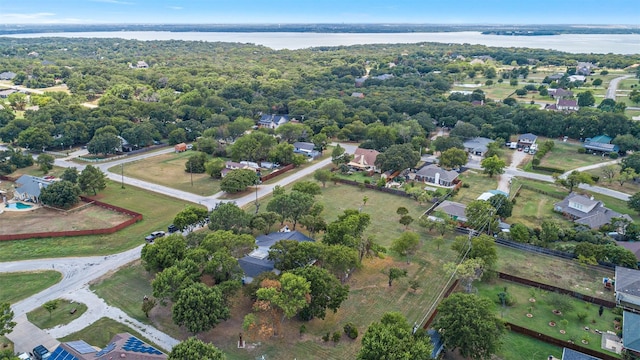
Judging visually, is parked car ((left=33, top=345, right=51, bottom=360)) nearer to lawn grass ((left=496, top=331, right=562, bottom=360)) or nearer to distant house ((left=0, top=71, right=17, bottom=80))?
lawn grass ((left=496, top=331, right=562, bottom=360))

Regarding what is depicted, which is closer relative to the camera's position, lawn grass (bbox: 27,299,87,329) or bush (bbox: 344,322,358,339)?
bush (bbox: 344,322,358,339)

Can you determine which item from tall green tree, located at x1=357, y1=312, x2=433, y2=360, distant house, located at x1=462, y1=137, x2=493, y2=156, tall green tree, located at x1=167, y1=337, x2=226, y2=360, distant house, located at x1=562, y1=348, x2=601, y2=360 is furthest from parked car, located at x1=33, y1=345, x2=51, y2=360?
distant house, located at x1=462, y1=137, x2=493, y2=156

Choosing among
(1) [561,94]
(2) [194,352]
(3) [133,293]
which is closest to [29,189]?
(3) [133,293]

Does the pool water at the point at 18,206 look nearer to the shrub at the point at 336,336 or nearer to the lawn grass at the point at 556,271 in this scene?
the shrub at the point at 336,336

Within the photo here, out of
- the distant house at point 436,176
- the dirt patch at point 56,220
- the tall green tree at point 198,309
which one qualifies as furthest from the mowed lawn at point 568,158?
the dirt patch at point 56,220

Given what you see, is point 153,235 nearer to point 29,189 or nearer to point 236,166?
point 29,189

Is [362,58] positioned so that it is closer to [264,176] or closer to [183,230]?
[264,176]

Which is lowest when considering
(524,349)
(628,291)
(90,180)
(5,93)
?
(524,349)
